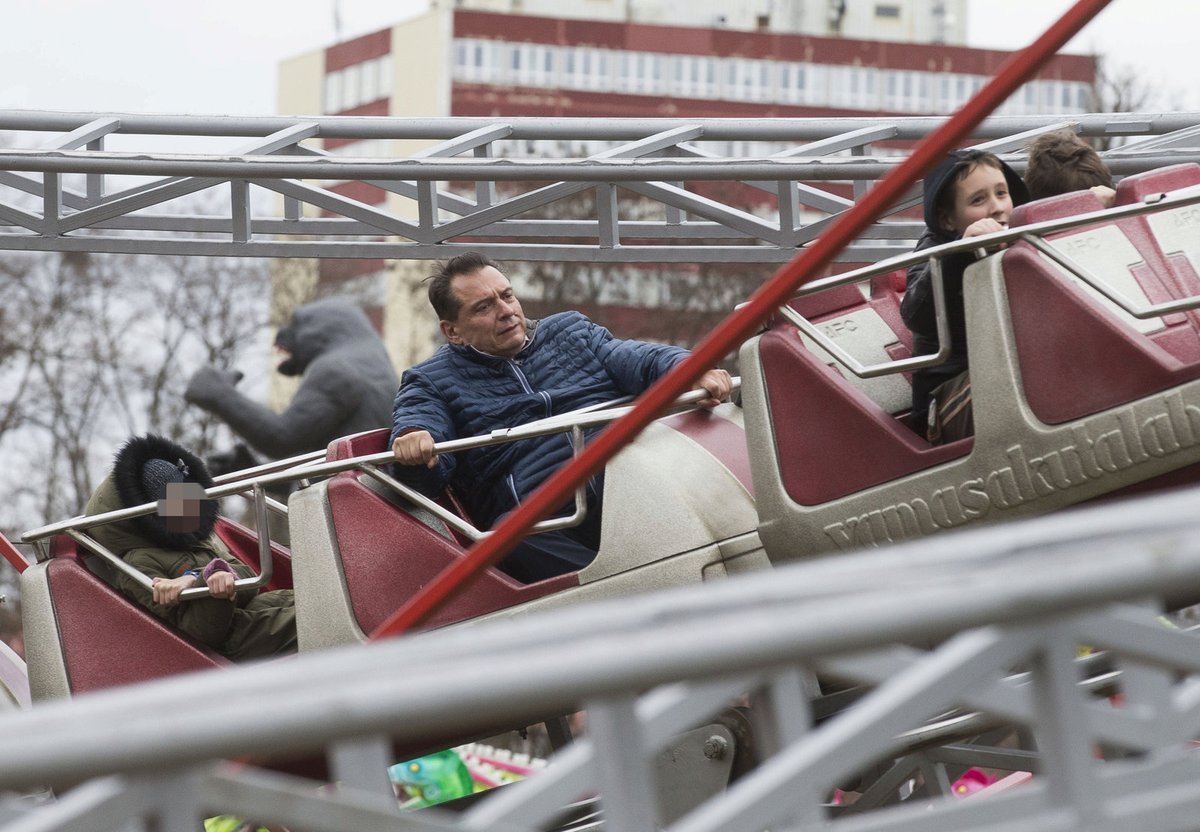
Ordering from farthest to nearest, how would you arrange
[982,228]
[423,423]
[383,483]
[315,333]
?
[315,333]
[423,423]
[383,483]
[982,228]

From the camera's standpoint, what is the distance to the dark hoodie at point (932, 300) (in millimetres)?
4137

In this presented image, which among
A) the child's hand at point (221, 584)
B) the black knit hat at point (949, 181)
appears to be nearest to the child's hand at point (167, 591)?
the child's hand at point (221, 584)

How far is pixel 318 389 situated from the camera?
11.7 m

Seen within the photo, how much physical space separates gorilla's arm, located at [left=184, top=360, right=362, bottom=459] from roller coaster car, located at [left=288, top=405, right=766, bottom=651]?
6.94 meters

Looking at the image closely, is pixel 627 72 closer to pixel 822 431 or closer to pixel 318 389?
pixel 318 389

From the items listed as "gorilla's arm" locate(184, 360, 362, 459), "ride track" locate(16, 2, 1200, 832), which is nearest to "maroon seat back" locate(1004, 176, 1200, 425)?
"ride track" locate(16, 2, 1200, 832)

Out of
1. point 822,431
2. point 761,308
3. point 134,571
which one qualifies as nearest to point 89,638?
point 134,571

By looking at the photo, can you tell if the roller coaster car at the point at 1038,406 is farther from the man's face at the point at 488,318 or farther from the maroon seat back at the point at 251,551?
the maroon seat back at the point at 251,551

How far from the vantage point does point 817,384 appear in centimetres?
427

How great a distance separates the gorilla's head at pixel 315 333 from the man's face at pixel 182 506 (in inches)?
260

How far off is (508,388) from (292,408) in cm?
697

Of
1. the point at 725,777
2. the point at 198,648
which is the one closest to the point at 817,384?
the point at 725,777

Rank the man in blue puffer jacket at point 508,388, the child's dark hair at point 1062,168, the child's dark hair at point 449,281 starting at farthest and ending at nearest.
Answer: the child's dark hair at point 449,281
the man in blue puffer jacket at point 508,388
the child's dark hair at point 1062,168

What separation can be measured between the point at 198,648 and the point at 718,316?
57.5ft
